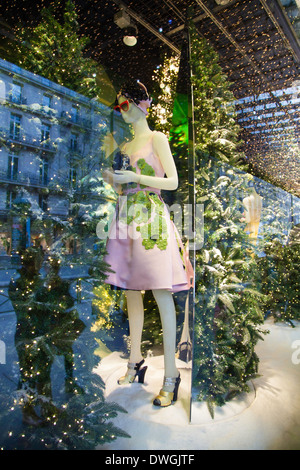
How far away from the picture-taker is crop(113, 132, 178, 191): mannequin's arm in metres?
1.61

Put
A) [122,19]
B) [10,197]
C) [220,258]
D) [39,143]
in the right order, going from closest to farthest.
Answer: [10,197] → [39,143] → [220,258] → [122,19]

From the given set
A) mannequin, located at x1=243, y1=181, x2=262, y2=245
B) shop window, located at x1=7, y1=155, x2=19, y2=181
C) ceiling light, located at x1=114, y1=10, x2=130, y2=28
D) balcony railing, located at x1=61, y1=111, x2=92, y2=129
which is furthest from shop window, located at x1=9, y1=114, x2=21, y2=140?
mannequin, located at x1=243, y1=181, x2=262, y2=245

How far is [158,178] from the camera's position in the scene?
166 centimetres

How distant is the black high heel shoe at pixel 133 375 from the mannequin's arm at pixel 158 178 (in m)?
1.03

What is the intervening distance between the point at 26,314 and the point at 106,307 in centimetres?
63

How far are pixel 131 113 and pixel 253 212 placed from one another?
0.94 meters

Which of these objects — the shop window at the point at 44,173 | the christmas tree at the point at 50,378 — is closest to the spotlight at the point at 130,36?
the shop window at the point at 44,173

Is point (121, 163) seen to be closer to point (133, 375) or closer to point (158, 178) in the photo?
point (158, 178)

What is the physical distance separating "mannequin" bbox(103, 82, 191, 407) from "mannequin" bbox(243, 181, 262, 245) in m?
0.49

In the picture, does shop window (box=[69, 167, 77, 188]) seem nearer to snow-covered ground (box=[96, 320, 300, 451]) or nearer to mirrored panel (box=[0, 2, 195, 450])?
mirrored panel (box=[0, 2, 195, 450])

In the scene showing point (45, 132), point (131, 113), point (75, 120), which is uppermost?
point (131, 113)

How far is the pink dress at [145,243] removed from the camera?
1.58m

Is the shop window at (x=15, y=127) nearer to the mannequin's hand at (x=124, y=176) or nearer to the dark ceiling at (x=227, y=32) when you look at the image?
the mannequin's hand at (x=124, y=176)

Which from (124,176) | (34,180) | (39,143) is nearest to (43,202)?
(34,180)
